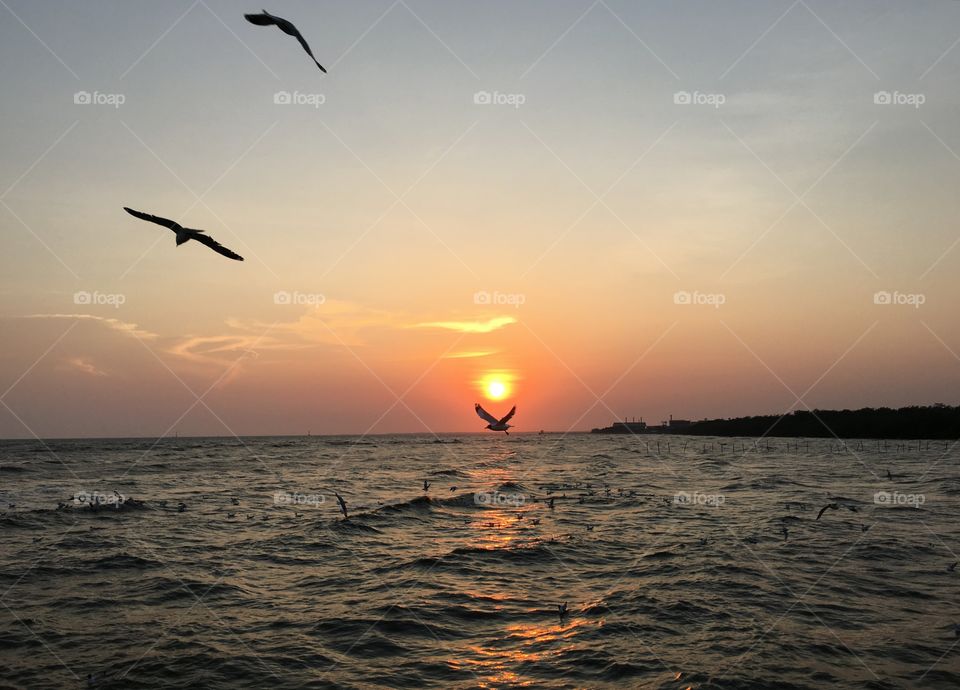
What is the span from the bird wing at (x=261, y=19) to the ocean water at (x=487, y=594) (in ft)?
32.4

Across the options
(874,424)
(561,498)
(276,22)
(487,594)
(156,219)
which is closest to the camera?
(276,22)

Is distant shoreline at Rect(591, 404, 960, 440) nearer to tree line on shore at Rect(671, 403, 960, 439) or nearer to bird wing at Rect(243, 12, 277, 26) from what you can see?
tree line on shore at Rect(671, 403, 960, 439)

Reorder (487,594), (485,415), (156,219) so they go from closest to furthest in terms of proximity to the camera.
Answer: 1. (156,219)
2. (487,594)
3. (485,415)

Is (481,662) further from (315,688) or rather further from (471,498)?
(471,498)

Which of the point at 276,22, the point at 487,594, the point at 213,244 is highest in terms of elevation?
the point at 276,22

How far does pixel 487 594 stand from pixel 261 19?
41.3 feet

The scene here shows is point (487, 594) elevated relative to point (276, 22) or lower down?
lower down

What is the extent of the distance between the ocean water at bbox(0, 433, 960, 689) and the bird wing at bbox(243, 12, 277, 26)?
9866mm

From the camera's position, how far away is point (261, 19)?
8906 mm

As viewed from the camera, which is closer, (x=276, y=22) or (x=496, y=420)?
(x=276, y=22)

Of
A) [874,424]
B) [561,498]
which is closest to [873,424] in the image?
[874,424]

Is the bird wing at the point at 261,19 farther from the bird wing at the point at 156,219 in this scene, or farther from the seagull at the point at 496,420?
the seagull at the point at 496,420

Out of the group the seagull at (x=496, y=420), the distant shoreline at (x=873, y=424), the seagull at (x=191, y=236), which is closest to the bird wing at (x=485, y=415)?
the seagull at (x=496, y=420)

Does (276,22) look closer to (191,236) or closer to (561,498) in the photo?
(191,236)
